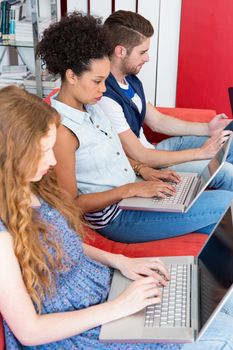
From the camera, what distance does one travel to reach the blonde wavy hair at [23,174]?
3.76ft

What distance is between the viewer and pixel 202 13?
3439 millimetres

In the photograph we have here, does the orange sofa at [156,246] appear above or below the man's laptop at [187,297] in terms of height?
below

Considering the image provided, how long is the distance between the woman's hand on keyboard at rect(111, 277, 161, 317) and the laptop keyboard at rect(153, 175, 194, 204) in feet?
2.03

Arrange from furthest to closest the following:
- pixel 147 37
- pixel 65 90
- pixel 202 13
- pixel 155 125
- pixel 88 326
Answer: pixel 202 13 → pixel 155 125 → pixel 147 37 → pixel 65 90 → pixel 88 326

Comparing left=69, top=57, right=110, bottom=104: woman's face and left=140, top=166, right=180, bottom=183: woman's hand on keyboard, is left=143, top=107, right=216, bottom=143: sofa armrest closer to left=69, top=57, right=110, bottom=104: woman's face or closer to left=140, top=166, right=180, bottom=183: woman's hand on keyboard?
left=140, top=166, right=180, bottom=183: woman's hand on keyboard

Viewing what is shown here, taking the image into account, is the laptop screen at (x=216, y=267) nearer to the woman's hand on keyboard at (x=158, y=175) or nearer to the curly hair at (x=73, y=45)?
the woman's hand on keyboard at (x=158, y=175)

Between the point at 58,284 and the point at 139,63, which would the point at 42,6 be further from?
the point at 58,284

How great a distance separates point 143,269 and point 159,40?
8.13ft

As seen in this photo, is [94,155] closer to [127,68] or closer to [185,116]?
[127,68]

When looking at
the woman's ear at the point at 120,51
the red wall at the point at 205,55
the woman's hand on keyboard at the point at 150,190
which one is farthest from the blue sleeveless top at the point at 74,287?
the red wall at the point at 205,55

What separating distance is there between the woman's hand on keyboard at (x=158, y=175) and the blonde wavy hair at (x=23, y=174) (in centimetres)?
91

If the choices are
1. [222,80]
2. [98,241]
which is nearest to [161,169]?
[98,241]

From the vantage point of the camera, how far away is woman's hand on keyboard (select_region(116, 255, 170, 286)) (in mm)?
1419

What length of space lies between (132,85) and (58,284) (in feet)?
4.25
